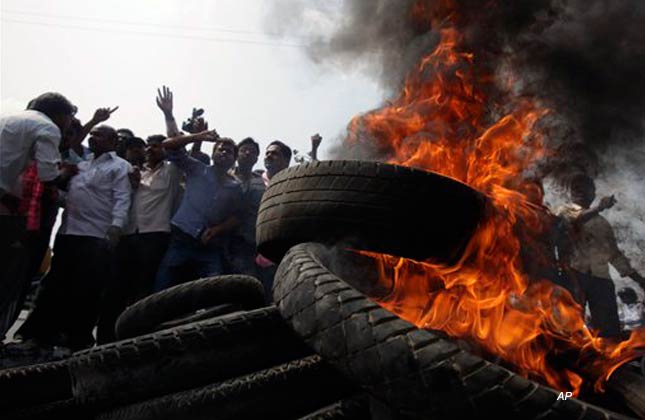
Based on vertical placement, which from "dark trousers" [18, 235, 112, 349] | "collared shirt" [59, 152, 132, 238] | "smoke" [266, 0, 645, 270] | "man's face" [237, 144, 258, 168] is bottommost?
"dark trousers" [18, 235, 112, 349]

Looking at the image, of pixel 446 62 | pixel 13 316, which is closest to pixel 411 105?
pixel 446 62

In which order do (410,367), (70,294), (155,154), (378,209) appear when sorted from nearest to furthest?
(410,367) → (378,209) → (70,294) → (155,154)

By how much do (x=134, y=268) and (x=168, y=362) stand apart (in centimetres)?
385

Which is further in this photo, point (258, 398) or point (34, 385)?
point (34, 385)

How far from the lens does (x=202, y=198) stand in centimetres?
629

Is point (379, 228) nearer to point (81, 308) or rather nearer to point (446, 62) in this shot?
point (446, 62)

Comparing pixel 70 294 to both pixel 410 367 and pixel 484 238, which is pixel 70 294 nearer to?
pixel 484 238

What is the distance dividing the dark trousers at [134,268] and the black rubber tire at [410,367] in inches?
167

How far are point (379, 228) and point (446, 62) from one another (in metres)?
2.75

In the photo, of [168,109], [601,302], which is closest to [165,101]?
[168,109]

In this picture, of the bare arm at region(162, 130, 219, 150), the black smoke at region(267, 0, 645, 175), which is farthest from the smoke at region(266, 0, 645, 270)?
the bare arm at region(162, 130, 219, 150)

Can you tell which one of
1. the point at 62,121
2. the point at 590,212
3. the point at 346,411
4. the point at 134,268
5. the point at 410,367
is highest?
the point at 590,212

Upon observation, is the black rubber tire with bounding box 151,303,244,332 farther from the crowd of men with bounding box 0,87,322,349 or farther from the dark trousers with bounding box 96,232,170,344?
the dark trousers with bounding box 96,232,170,344

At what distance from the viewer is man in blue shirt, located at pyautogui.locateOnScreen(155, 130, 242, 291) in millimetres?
6043
